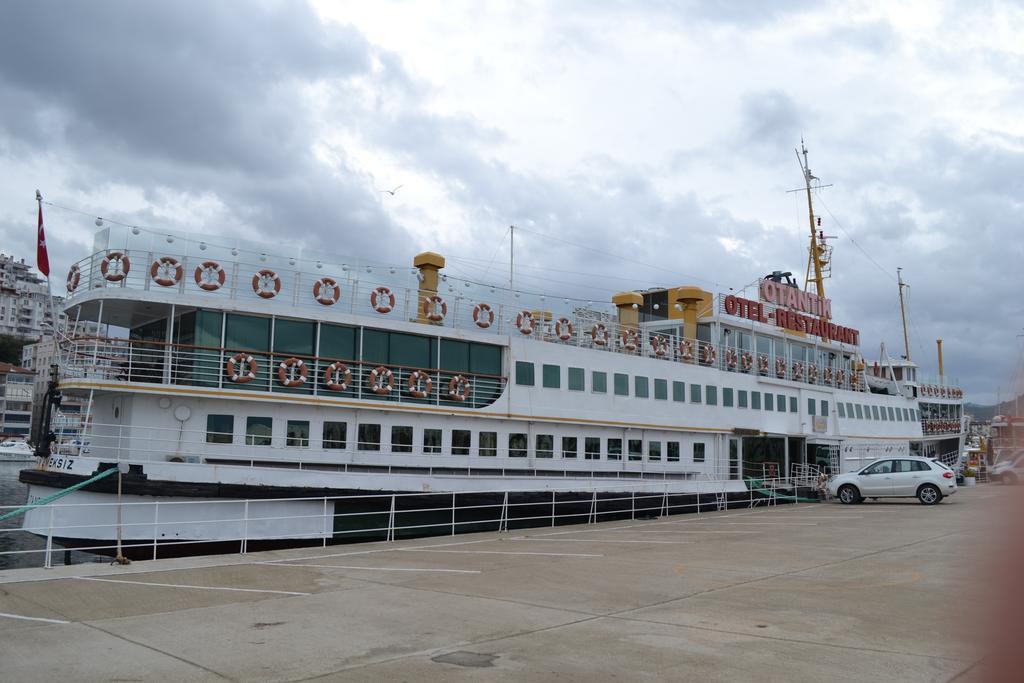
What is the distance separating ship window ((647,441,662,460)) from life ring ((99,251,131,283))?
620 inches

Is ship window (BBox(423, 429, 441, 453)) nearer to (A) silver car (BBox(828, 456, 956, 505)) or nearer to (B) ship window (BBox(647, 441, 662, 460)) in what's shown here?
(B) ship window (BBox(647, 441, 662, 460))

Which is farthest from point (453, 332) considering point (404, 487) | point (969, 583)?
point (969, 583)

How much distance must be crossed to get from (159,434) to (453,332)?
24.1ft

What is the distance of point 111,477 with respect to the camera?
543 inches

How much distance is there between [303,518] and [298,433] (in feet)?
7.82

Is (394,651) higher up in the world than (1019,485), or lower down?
lower down

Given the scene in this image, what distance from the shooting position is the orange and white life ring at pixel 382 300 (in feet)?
61.8

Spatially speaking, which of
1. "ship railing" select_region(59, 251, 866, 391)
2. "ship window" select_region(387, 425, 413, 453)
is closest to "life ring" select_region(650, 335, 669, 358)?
"ship railing" select_region(59, 251, 866, 391)

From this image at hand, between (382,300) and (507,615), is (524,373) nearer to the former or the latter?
(382,300)

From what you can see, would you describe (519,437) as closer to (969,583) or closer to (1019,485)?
(969,583)

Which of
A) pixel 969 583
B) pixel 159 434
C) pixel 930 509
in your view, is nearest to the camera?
pixel 969 583

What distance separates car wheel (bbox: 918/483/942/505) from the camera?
23453 mm

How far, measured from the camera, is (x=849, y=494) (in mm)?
25000

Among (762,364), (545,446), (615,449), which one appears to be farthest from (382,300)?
(762,364)
